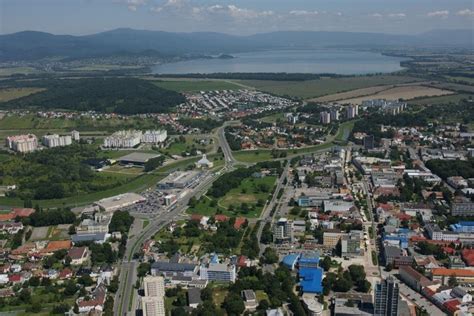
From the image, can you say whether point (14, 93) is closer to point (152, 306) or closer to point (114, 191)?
point (114, 191)

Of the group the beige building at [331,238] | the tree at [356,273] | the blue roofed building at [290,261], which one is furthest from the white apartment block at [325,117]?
the tree at [356,273]

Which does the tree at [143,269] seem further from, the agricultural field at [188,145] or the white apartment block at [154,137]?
the white apartment block at [154,137]

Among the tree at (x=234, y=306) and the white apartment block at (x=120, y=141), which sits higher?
the white apartment block at (x=120, y=141)

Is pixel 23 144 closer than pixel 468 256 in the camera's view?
No

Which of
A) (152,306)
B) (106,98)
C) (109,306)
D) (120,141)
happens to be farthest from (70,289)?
(106,98)

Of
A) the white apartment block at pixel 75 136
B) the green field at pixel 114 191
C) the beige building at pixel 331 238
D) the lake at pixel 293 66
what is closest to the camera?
the beige building at pixel 331 238

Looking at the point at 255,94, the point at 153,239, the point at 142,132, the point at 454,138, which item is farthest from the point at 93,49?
the point at 153,239

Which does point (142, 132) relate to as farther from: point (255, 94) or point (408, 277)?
point (408, 277)
